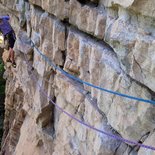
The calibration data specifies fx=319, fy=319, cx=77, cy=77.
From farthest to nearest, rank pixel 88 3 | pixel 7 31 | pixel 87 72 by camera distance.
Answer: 1. pixel 7 31
2. pixel 87 72
3. pixel 88 3

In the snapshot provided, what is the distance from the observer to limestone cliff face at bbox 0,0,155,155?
264 cm

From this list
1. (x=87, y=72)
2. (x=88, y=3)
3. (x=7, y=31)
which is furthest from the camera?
(x=7, y=31)

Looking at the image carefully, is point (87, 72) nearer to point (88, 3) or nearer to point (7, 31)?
point (88, 3)

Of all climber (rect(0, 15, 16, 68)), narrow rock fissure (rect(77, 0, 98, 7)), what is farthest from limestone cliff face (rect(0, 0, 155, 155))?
climber (rect(0, 15, 16, 68))

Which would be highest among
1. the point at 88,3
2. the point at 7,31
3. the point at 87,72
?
the point at 88,3

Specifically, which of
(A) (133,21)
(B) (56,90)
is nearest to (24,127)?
(B) (56,90)

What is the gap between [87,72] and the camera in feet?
12.4

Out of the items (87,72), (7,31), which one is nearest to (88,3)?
(87,72)

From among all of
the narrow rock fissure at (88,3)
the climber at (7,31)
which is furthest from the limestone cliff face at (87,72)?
the climber at (7,31)

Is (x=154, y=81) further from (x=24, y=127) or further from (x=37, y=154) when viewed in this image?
(x=24, y=127)

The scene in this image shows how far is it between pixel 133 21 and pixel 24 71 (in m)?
3.99

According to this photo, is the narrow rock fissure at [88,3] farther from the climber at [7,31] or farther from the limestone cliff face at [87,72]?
the climber at [7,31]

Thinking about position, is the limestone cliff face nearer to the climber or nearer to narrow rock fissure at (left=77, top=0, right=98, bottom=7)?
narrow rock fissure at (left=77, top=0, right=98, bottom=7)

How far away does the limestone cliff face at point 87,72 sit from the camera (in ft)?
8.68
